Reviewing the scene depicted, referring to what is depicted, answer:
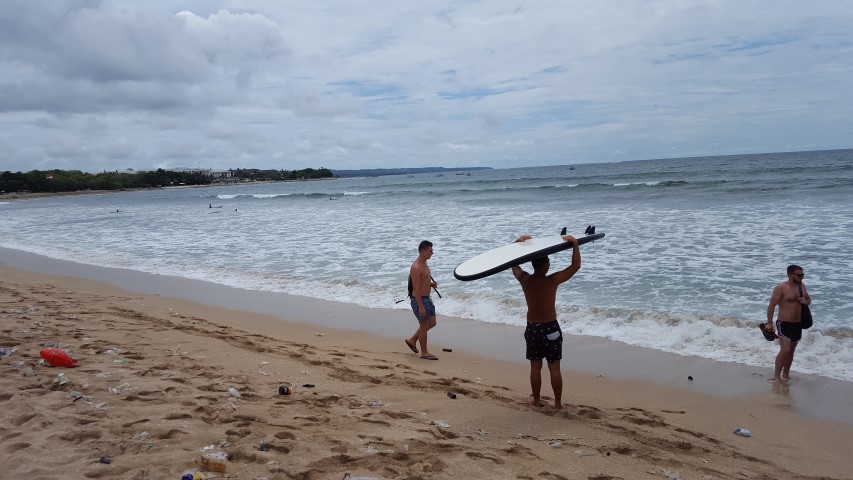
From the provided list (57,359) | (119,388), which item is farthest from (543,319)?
(57,359)

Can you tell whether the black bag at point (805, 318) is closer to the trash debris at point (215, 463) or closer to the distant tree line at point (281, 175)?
the trash debris at point (215, 463)

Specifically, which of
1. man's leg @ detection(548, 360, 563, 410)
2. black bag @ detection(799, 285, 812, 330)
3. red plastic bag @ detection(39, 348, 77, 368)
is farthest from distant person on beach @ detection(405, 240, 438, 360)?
black bag @ detection(799, 285, 812, 330)

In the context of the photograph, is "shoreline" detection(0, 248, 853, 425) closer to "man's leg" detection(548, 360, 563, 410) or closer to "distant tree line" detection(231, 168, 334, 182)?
"man's leg" detection(548, 360, 563, 410)

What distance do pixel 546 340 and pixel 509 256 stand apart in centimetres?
87

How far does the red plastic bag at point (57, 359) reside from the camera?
18.5ft

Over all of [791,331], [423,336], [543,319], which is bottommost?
[423,336]

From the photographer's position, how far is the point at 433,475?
11.9 feet

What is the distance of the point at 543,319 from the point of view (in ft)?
17.3

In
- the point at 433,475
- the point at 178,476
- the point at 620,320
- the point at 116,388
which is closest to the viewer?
the point at 178,476

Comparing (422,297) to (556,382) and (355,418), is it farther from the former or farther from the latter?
(355,418)

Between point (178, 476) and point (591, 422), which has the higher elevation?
point (178, 476)

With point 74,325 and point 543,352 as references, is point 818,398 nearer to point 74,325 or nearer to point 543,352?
point 543,352

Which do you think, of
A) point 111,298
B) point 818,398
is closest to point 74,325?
point 111,298

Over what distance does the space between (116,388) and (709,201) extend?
85.3ft
